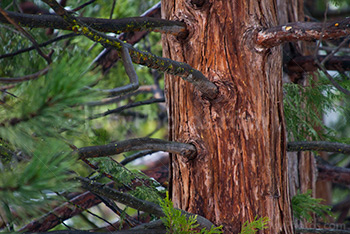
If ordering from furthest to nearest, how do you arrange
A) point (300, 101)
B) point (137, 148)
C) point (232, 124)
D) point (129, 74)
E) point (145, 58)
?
point (300, 101) < point (232, 124) < point (137, 148) < point (145, 58) < point (129, 74)

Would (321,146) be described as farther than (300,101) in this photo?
No

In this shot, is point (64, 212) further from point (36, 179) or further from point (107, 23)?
point (36, 179)

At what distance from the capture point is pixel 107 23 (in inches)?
49.0

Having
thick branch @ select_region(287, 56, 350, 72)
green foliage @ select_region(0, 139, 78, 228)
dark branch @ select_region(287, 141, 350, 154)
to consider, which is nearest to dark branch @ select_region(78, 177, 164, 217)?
green foliage @ select_region(0, 139, 78, 228)

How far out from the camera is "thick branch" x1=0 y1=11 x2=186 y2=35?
112cm

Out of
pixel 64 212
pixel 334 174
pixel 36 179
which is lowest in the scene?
pixel 64 212

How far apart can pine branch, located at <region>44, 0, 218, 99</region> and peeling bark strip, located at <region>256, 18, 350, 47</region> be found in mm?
287

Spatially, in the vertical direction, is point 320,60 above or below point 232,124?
above

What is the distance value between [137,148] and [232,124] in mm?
433

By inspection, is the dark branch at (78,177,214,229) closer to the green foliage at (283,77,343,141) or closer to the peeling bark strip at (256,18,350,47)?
the peeling bark strip at (256,18,350,47)

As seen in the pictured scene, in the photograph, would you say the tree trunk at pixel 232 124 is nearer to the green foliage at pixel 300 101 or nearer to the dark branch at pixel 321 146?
the dark branch at pixel 321 146

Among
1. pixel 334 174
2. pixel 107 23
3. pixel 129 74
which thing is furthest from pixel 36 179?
pixel 334 174

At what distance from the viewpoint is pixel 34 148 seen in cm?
86

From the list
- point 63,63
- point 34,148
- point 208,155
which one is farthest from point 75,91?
point 208,155
